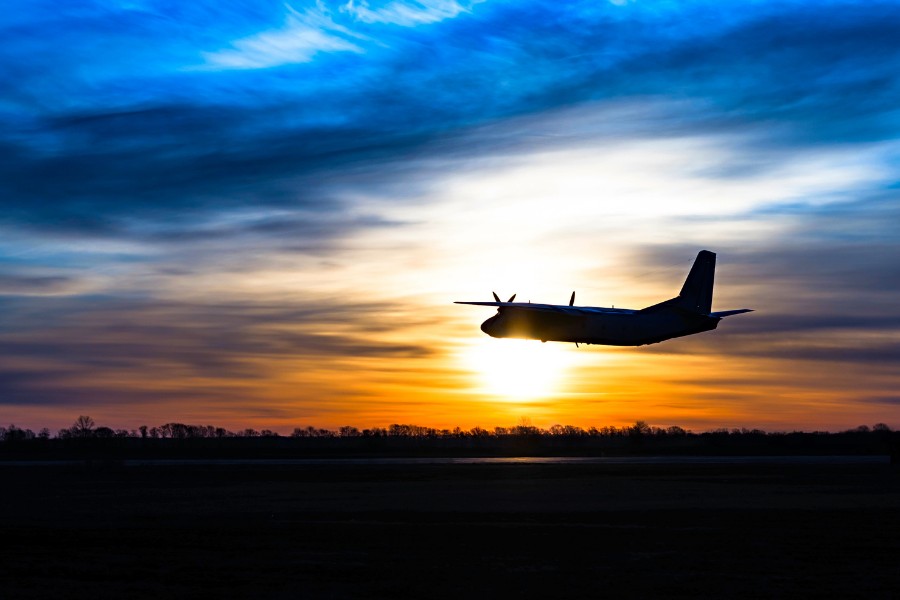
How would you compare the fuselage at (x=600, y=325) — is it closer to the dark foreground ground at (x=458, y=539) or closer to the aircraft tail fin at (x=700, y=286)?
the aircraft tail fin at (x=700, y=286)

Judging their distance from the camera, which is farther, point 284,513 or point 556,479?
point 556,479

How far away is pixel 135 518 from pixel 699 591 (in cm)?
2339

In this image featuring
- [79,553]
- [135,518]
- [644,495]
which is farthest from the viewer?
[644,495]

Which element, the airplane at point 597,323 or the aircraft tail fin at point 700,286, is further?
the aircraft tail fin at point 700,286

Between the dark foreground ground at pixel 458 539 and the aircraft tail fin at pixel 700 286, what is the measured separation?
34557mm

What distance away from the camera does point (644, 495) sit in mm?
49281

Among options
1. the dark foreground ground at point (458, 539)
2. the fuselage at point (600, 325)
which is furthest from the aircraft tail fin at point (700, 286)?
the dark foreground ground at point (458, 539)

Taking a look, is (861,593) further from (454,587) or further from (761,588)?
(454,587)

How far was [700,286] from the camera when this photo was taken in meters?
94.4

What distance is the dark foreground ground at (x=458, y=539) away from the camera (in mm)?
24328

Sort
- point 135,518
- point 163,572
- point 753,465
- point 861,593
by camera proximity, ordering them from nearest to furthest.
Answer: point 861,593, point 163,572, point 135,518, point 753,465

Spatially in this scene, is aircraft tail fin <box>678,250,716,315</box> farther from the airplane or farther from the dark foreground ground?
the dark foreground ground

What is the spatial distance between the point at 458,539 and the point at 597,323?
180 feet

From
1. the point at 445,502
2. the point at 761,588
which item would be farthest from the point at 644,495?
the point at 761,588
